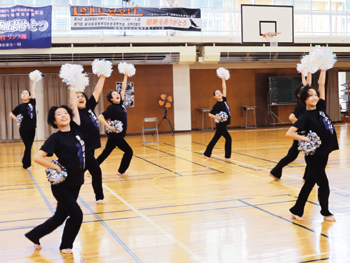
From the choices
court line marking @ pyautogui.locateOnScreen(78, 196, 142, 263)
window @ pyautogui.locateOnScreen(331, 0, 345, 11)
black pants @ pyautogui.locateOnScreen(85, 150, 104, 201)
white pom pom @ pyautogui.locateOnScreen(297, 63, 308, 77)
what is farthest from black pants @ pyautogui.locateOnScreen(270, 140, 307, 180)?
window @ pyautogui.locateOnScreen(331, 0, 345, 11)

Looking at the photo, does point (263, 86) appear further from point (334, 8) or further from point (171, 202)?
point (171, 202)

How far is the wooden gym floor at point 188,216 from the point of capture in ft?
11.5

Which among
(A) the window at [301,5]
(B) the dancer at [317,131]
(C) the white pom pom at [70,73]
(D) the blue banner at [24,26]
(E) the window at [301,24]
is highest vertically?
(A) the window at [301,5]

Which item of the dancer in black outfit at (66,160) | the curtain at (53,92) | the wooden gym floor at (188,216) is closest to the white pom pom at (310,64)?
the wooden gym floor at (188,216)

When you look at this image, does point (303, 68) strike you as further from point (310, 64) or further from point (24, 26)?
point (24, 26)

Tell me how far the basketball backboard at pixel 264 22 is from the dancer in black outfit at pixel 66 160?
34.4ft

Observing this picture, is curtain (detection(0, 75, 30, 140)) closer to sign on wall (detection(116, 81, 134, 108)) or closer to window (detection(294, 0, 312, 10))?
sign on wall (detection(116, 81, 134, 108))

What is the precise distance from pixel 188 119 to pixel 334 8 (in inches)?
332

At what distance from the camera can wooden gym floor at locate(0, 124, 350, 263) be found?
3496 millimetres

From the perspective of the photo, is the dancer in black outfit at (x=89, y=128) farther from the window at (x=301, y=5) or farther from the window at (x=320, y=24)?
the window at (x=301, y=5)

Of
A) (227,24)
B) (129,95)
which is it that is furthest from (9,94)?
(227,24)

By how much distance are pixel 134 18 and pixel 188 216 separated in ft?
32.6

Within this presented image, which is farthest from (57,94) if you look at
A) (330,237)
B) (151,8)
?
(330,237)

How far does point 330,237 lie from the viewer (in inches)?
148
